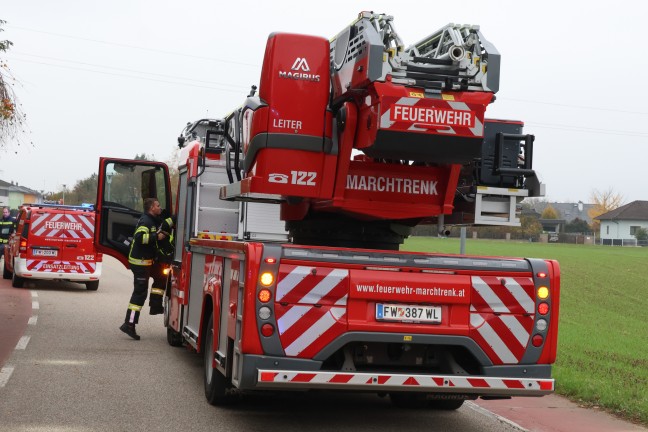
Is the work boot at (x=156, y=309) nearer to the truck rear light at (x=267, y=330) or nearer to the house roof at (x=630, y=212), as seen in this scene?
the truck rear light at (x=267, y=330)

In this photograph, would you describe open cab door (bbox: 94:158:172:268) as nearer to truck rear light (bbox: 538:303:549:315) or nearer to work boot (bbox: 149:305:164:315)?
work boot (bbox: 149:305:164:315)

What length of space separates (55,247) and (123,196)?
899 centimetres

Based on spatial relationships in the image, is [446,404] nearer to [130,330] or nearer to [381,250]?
[381,250]

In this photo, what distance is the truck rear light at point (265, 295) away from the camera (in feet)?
24.2

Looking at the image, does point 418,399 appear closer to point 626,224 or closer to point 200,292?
point 200,292

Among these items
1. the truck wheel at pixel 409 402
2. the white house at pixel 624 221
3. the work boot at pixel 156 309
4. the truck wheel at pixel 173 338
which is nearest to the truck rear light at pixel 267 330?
the truck wheel at pixel 409 402

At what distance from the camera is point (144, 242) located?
13594 millimetres

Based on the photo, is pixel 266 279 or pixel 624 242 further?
pixel 624 242

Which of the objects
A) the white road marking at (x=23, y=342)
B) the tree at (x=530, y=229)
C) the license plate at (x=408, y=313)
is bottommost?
the white road marking at (x=23, y=342)

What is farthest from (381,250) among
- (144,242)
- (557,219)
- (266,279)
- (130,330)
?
(557,219)

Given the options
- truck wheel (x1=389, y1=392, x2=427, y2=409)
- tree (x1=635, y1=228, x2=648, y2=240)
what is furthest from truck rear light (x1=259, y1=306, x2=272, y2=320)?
tree (x1=635, y1=228, x2=648, y2=240)

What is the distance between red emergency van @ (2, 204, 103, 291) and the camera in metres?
22.6

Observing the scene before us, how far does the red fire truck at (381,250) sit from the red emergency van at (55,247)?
14586mm

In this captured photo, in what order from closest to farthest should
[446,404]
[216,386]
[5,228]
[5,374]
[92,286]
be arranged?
1. [216,386]
2. [446,404]
3. [5,374]
4. [92,286]
5. [5,228]
